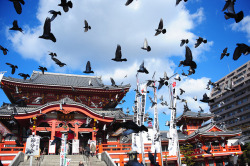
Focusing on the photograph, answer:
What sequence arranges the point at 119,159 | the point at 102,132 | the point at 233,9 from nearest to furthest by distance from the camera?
the point at 233,9, the point at 119,159, the point at 102,132

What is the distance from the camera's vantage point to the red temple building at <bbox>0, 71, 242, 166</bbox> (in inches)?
746

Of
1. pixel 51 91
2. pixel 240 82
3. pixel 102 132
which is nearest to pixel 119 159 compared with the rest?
pixel 102 132

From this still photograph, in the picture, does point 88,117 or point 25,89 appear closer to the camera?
point 88,117

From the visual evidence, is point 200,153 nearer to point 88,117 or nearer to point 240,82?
point 88,117

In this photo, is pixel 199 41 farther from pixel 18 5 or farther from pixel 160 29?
pixel 18 5

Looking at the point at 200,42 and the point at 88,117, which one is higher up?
the point at 200,42

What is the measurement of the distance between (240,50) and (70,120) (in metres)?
18.0

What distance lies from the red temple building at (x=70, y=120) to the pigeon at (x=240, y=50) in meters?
11.7

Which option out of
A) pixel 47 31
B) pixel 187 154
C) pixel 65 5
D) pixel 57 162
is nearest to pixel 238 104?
pixel 187 154

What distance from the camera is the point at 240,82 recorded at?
66.4 metres

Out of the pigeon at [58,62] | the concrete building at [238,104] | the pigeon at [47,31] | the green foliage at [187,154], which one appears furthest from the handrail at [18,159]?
the concrete building at [238,104]

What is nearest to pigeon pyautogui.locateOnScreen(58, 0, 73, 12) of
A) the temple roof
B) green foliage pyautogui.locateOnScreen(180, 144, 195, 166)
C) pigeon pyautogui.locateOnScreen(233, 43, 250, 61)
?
pigeon pyautogui.locateOnScreen(233, 43, 250, 61)

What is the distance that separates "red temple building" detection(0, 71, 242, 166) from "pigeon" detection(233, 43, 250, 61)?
11744mm

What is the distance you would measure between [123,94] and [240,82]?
182 ft
